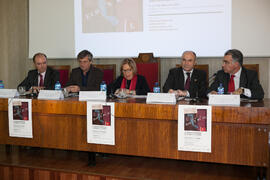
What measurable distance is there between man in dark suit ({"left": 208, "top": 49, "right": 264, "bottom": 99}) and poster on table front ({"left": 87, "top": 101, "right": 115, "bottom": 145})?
949 mm

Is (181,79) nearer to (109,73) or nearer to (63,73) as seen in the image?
(109,73)

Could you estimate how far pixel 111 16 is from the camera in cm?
380

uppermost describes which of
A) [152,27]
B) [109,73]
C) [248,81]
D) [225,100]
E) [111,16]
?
[111,16]

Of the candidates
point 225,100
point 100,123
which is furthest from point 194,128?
point 100,123

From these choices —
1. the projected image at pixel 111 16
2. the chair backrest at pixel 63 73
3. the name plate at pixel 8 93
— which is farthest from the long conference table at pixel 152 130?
the projected image at pixel 111 16

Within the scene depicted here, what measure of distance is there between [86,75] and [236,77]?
5.23ft

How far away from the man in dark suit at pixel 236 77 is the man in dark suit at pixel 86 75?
1211 mm

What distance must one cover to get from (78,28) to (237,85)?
93.5 inches

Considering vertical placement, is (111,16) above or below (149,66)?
above

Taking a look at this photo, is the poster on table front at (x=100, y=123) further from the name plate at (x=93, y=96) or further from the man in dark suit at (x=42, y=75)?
the man in dark suit at (x=42, y=75)

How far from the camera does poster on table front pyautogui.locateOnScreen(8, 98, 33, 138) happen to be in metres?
2.27

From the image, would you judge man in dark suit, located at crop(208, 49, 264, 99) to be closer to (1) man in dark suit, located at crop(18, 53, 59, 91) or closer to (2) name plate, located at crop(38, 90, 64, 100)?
(2) name plate, located at crop(38, 90, 64, 100)

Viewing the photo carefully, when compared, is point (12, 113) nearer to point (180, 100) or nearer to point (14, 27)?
point (180, 100)

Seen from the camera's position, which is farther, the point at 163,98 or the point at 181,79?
the point at 181,79
